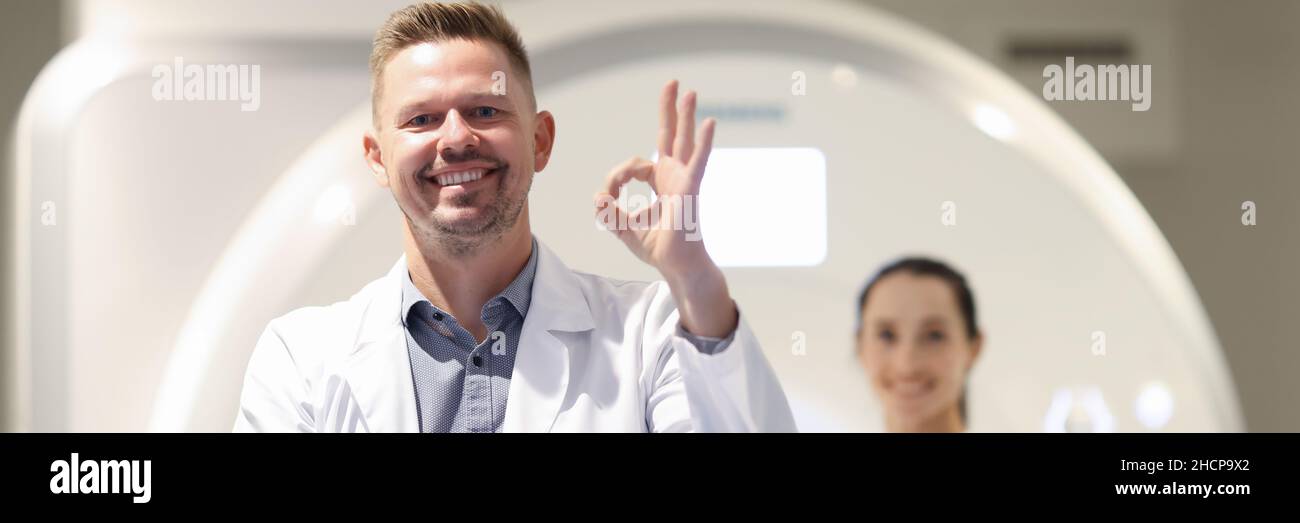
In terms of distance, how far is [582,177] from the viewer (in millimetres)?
1708

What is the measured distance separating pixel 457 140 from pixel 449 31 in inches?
6.8

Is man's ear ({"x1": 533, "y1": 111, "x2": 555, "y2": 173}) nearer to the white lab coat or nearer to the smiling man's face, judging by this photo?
the smiling man's face

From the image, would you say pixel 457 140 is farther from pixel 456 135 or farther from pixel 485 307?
pixel 485 307

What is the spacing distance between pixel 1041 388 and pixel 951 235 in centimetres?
30

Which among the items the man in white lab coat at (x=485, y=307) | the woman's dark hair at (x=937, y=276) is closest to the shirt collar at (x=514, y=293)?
the man in white lab coat at (x=485, y=307)

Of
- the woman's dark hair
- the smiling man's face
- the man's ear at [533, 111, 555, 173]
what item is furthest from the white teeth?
the woman's dark hair

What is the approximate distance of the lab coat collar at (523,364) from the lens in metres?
1.52

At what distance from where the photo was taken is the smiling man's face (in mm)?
1526

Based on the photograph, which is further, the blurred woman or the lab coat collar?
the blurred woman

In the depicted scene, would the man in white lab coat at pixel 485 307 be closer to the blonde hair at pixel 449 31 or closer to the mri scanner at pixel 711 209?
the blonde hair at pixel 449 31

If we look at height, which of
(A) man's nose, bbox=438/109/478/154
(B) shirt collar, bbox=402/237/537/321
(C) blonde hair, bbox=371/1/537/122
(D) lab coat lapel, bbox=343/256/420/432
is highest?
(C) blonde hair, bbox=371/1/537/122

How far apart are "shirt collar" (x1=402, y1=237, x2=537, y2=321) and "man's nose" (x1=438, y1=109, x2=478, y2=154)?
8.3 inches
